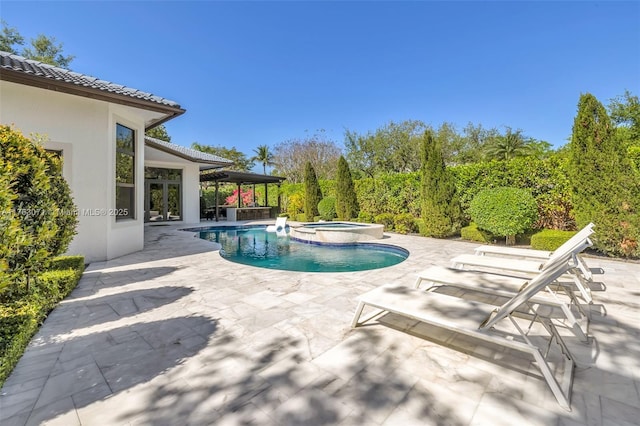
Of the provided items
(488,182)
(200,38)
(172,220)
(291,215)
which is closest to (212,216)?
(172,220)

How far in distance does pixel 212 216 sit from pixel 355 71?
51.4ft

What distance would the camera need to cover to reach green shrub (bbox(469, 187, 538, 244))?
373 inches

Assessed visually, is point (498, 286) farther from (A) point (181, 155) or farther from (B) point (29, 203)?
(A) point (181, 155)

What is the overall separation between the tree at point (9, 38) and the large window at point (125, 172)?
2796 cm

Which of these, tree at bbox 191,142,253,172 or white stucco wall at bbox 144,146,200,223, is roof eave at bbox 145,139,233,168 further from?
tree at bbox 191,142,253,172

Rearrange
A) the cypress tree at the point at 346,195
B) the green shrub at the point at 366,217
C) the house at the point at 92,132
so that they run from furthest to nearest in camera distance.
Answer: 1. the cypress tree at the point at 346,195
2. the green shrub at the point at 366,217
3. the house at the point at 92,132

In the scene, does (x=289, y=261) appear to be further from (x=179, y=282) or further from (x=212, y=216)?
(x=212, y=216)

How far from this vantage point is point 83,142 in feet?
23.6

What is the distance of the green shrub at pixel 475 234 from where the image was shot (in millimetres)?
10794

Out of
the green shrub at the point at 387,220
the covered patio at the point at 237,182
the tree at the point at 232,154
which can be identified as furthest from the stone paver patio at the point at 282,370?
the tree at the point at 232,154

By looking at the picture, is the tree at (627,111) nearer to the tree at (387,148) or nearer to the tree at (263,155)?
the tree at (387,148)

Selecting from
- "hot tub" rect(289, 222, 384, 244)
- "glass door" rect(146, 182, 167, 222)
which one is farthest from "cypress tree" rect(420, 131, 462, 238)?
"glass door" rect(146, 182, 167, 222)

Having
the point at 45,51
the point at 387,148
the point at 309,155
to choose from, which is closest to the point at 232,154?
the point at 309,155

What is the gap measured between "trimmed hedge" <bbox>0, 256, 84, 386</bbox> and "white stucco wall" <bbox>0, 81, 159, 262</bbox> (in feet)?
6.98
